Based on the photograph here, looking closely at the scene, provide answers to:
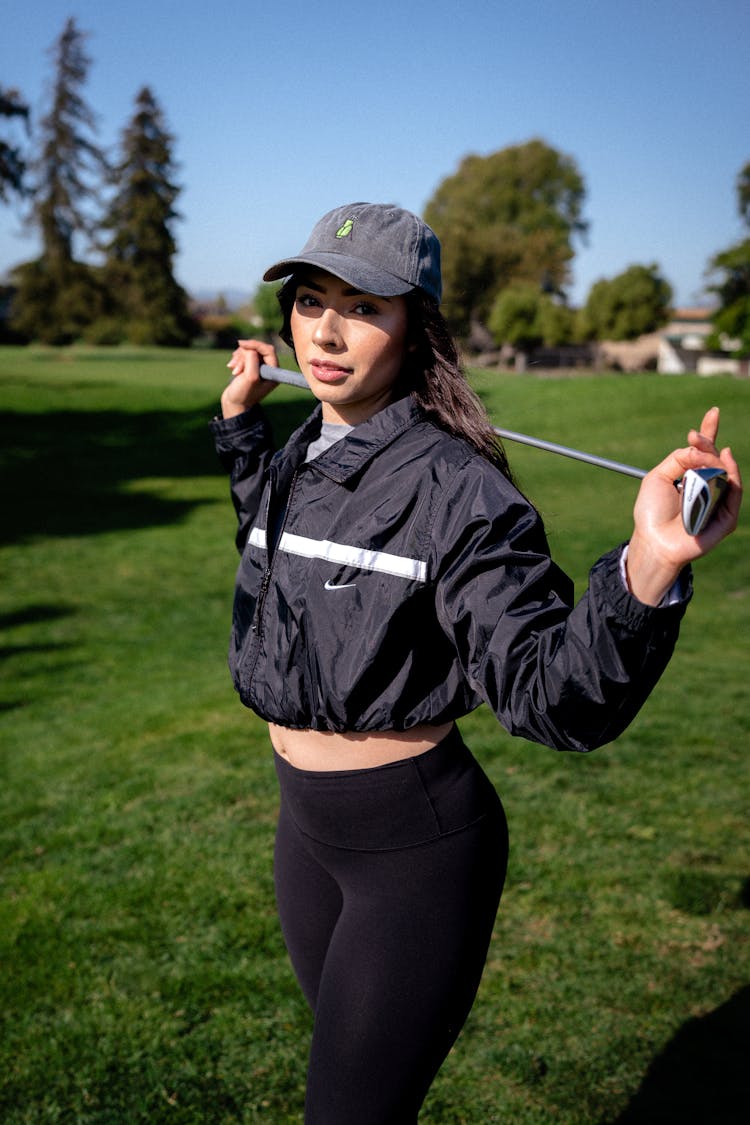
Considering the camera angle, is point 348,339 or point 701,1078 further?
point 701,1078

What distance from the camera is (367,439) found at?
189 centimetres

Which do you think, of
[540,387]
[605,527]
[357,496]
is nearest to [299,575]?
[357,496]

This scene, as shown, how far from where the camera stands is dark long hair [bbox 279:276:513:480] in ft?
6.33

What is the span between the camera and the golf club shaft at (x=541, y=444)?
1.71 m

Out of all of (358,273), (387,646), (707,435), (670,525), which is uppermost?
(358,273)

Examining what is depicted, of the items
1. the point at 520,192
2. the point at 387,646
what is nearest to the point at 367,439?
the point at 387,646

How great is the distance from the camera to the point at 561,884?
14.3ft

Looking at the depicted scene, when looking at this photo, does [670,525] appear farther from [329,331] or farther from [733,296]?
[733,296]

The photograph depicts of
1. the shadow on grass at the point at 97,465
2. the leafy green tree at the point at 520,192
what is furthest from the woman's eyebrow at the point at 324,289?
the leafy green tree at the point at 520,192

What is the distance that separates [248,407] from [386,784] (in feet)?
3.85

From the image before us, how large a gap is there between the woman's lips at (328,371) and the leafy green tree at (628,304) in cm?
4436

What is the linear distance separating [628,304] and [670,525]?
4528cm

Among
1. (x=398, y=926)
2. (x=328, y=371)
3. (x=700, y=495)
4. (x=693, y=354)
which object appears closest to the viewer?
(x=700, y=495)

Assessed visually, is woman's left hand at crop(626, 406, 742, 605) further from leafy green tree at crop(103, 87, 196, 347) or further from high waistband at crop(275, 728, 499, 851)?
leafy green tree at crop(103, 87, 196, 347)
